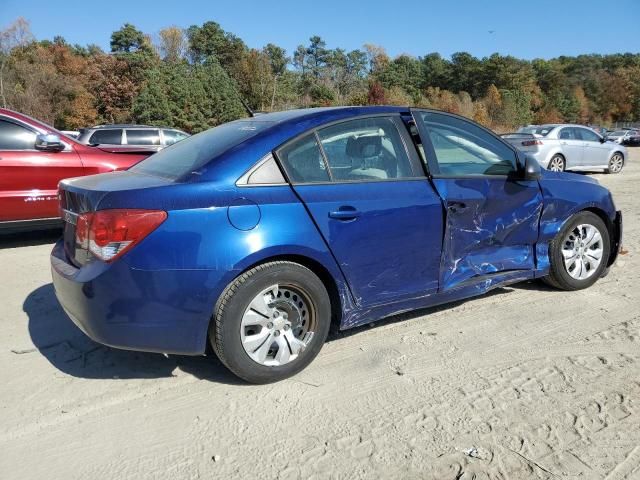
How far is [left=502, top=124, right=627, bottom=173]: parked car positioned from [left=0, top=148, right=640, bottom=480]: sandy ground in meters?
11.7

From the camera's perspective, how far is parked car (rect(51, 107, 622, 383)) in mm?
2736

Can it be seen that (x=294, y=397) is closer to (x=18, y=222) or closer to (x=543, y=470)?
(x=543, y=470)

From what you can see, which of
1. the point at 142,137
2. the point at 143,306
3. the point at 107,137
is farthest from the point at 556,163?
the point at 143,306

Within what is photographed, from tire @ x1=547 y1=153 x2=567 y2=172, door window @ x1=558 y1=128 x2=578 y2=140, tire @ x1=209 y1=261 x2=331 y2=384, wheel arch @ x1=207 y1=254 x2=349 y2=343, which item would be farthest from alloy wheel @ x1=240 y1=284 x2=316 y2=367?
door window @ x1=558 y1=128 x2=578 y2=140

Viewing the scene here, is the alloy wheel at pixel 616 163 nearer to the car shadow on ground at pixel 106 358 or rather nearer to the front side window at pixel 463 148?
the front side window at pixel 463 148

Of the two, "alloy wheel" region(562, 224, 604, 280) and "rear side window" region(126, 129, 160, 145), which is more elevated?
"rear side window" region(126, 129, 160, 145)

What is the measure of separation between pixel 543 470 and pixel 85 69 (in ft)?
184

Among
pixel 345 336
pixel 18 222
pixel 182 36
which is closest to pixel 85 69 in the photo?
pixel 182 36

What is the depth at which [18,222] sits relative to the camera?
6.01 m

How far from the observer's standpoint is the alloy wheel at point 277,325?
296 centimetres

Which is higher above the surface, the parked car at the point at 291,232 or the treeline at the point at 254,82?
the treeline at the point at 254,82

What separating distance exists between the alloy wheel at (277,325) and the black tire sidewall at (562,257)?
2.39 meters

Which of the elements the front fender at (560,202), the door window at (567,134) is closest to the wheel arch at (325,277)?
the front fender at (560,202)

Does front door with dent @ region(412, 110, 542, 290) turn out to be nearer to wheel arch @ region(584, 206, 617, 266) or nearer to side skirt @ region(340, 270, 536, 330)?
side skirt @ region(340, 270, 536, 330)
